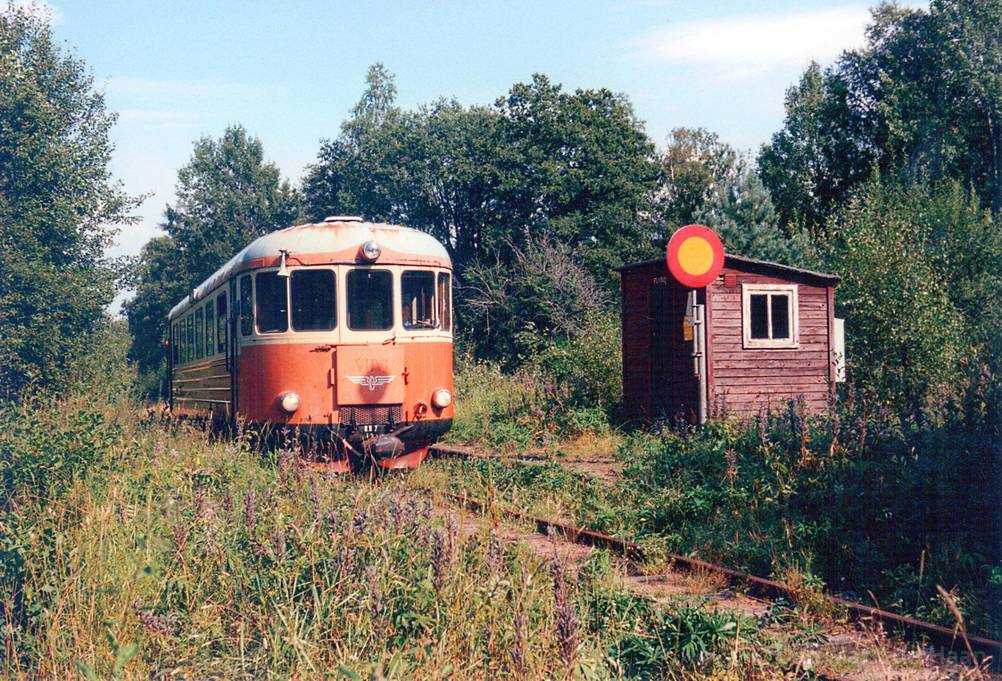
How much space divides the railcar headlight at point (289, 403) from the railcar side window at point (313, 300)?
2.70ft

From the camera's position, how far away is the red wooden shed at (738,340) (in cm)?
1490

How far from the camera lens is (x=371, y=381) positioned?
37.8 feet

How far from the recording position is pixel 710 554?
7.52 metres

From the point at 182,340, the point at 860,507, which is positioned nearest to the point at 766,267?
the point at 860,507

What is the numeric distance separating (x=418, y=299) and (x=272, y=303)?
5.78 ft

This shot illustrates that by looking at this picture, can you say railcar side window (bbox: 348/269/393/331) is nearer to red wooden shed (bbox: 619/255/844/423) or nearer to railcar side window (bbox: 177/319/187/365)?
red wooden shed (bbox: 619/255/844/423)

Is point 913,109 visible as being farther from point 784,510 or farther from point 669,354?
point 784,510

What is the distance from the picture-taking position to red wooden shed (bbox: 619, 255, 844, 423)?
14898 mm

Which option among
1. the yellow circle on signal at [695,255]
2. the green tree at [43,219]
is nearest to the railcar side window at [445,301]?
the yellow circle on signal at [695,255]

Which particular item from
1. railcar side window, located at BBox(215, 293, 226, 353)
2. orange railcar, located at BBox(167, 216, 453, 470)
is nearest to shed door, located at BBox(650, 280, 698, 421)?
orange railcar, located at BBox(167, 216, 453, 470)

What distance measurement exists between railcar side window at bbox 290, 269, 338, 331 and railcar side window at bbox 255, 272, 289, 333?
0.40ft

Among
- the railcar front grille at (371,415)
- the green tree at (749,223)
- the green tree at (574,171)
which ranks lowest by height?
the railcar front grille at (371,415)

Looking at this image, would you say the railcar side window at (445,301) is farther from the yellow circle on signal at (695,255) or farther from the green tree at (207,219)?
the green tree at (207,219)

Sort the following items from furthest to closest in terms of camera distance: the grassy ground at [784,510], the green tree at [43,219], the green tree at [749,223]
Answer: the green tree at [749,223] < the green tree at [43,219] < the grassy ground at [784,510]
